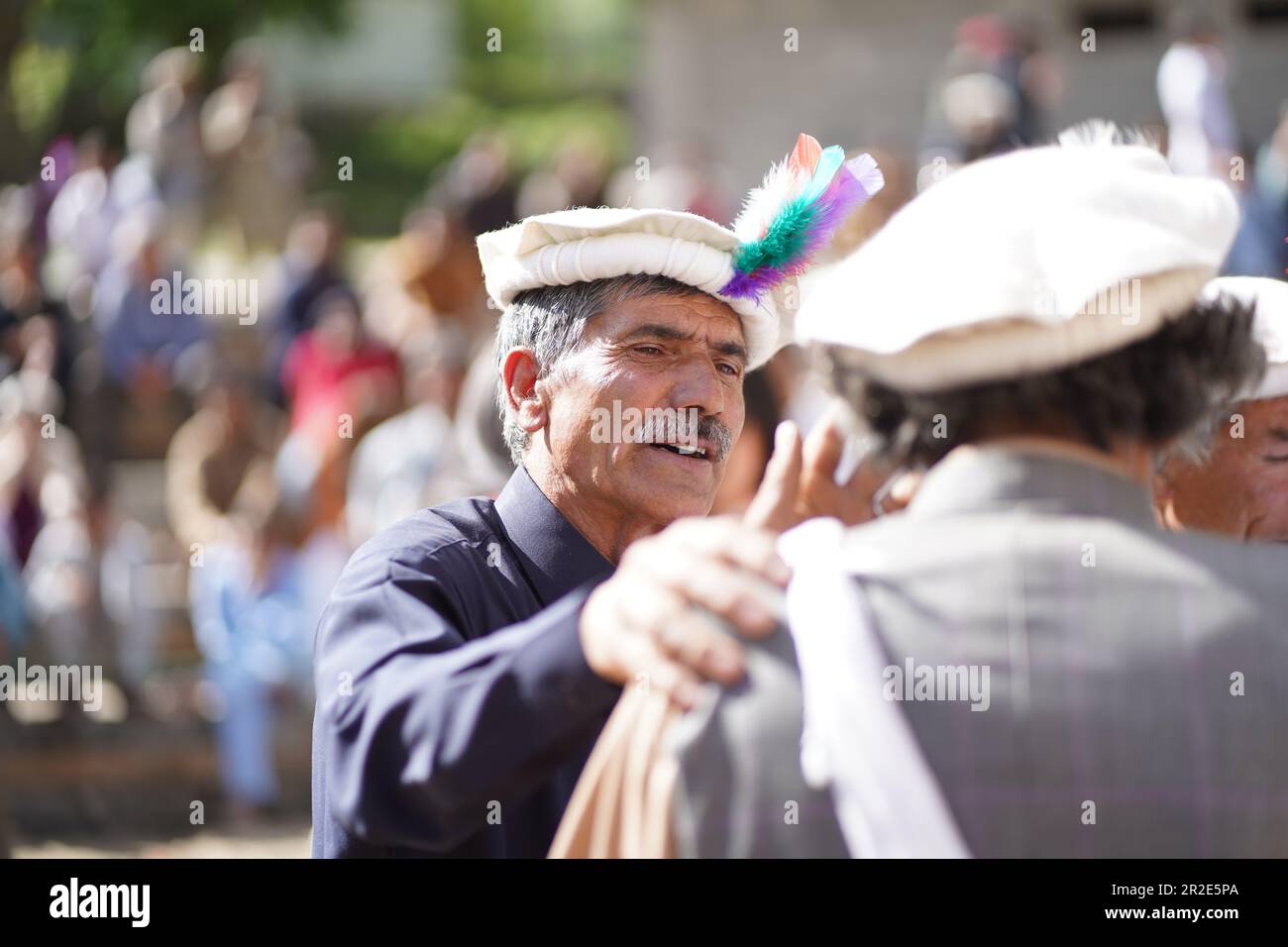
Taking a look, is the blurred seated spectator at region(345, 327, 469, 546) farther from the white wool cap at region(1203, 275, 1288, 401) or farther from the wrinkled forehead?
the white wool cap at region(1203, 275, 1288, 401)

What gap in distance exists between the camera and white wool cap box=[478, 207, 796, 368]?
2.91 meters

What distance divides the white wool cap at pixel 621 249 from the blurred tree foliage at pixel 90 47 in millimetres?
7179

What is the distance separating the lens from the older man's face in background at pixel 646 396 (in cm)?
299

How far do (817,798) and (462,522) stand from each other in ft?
3.72

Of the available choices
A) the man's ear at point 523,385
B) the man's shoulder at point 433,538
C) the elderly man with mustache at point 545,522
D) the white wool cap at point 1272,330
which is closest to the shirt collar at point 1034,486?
the elderly man with mustache at point 545,522

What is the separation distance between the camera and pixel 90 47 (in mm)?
19641

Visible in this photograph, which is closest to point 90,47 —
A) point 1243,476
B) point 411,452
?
point 411,452

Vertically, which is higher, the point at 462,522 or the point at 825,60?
the point at 825,60

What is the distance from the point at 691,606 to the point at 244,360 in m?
9.24

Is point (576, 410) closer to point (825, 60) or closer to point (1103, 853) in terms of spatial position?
point (1103, 853)

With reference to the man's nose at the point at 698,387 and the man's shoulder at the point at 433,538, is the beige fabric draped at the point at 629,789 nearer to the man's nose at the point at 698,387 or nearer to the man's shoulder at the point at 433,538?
the man's shoulder at the point at 433,538
